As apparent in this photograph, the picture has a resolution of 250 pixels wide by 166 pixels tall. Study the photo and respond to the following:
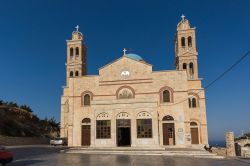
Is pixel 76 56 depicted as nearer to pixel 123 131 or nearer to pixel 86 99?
pixel 86 99

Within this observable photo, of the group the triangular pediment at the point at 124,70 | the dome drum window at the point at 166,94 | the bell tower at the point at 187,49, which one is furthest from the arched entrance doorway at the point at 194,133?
the triangular pediment at the point at 124,70

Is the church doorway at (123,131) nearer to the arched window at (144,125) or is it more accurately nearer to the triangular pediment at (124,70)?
the arched window at (144,125)

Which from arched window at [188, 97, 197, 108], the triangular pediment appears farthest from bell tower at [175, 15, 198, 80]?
the triangular pediment

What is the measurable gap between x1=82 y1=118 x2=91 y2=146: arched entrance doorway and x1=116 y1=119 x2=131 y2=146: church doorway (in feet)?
14.0

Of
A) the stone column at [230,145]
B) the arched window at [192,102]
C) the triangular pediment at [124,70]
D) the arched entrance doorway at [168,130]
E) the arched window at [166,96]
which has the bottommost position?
the stone column at [230,145]

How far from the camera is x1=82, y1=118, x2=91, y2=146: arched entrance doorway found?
34.2m

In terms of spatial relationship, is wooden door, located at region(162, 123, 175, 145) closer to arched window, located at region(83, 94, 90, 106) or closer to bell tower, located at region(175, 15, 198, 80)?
bell tower, located at region(175, 15, 198, 80)

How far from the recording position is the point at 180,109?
32812 mm

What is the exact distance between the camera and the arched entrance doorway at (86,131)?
34219mm

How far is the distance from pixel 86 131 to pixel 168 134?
10.6m

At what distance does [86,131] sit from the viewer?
34531 mm

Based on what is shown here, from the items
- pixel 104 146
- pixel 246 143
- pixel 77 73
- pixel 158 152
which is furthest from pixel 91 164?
pixel 246 143

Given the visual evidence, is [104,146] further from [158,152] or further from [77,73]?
[77,73]

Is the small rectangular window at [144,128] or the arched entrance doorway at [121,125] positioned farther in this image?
the arched entrance doorway at [121,125]
